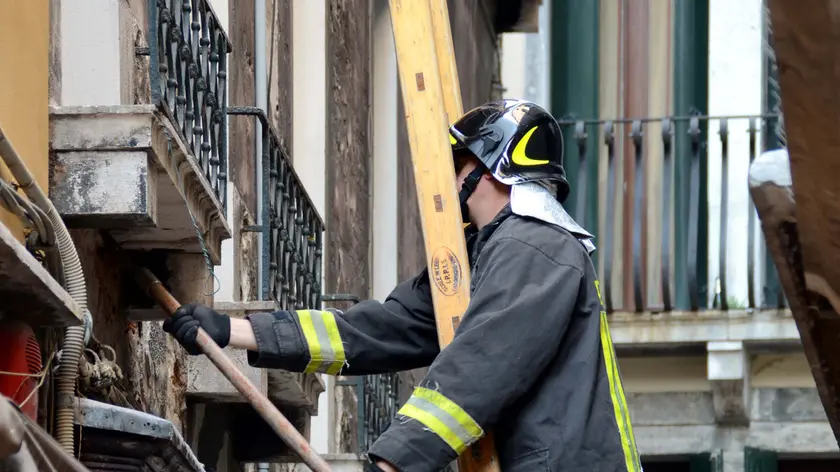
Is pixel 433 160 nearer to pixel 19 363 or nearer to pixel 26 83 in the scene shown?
pixel 26 83

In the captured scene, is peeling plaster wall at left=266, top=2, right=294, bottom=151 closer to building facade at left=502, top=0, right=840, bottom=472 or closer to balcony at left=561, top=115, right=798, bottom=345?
building facade at left=502, top=0, right=840, bottom=472

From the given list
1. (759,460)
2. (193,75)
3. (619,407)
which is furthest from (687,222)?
(619,407)

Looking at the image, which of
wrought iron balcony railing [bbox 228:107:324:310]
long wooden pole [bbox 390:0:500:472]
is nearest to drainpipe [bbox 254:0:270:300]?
wrought iron balcony railing [bbox 228:107:324:310]

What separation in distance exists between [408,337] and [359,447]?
199 inches

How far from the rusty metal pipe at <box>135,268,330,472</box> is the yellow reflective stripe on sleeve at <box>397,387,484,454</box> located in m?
0.54

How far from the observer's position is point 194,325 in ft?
23.8

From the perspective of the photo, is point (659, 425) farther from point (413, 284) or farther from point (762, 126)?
point (413, 284)

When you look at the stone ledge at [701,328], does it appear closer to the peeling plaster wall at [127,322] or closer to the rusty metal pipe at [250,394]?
the peeling plaster wall at [127,322]

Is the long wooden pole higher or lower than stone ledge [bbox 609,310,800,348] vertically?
higher

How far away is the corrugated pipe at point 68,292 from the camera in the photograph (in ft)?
21.0

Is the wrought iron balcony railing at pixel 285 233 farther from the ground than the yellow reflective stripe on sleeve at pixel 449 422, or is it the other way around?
the wrought iron balcony railing at pixel 285 233

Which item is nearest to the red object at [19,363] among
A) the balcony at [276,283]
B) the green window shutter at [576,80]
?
the balcony at [276,283]

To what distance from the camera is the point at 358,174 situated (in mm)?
13602

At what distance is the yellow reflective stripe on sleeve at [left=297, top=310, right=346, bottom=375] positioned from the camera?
749 centimetres
